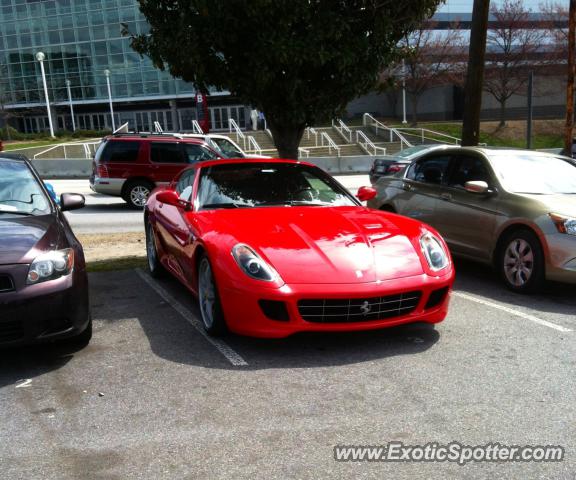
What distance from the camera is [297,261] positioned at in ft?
15.1

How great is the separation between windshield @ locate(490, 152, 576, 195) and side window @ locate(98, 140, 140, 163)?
1045 centimetres

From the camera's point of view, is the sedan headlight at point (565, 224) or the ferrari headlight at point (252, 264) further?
the sedan headlight at point (565, 224)

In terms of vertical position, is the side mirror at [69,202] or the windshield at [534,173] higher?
the side mirror at [69,202]

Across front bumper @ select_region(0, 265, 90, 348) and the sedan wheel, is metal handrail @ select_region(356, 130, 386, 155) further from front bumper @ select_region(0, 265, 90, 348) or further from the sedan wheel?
front bumper @ select_region(0, 265, 90, 348)

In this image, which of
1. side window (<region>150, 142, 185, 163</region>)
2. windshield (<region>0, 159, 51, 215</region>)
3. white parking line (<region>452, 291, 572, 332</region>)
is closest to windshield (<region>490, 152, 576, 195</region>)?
white parking line (<region>452, 291, 572, 332</region>)

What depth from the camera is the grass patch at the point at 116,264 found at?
801cm

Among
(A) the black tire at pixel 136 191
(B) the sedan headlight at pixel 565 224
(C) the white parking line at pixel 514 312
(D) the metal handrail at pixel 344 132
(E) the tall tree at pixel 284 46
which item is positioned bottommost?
(D) the metal handrail at pixel 344 132

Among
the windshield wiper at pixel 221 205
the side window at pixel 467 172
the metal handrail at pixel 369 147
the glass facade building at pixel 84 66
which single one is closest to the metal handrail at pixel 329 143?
the metal handrail at pixel 369 147

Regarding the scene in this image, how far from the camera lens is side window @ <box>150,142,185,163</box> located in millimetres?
15531

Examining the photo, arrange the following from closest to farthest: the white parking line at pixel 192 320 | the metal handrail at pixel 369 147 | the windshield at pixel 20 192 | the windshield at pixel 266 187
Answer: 1. the white parking line at pixel 192 320
2. the windshield at pixel 20 192
3. the windshield at pixel 266 187
4. the metal handrail at pixel 369 147

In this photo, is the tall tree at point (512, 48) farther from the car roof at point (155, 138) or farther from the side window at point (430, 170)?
the side window at point (430, 170)

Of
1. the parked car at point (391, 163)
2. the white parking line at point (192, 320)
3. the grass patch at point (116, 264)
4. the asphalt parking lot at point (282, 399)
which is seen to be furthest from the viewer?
the parked car at point (391, 163)

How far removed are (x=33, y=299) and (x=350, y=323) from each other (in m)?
2.22

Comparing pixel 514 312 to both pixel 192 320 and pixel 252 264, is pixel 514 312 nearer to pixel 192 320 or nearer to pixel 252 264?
pixel 252 264
